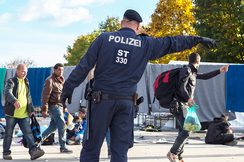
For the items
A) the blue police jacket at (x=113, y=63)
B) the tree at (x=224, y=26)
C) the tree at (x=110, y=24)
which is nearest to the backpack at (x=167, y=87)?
the blue police jacket at (x=113, y=63)

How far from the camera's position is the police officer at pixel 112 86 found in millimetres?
3105

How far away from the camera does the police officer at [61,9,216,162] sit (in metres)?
3.11

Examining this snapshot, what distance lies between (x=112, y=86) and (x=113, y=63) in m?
0.23

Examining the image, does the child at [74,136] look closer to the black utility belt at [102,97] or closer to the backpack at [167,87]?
the backpack at [167,87]

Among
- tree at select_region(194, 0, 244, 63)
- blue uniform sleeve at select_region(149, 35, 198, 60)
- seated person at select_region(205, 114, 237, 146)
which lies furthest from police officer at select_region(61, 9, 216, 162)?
tree at select_region(194, 0, 244, 63)

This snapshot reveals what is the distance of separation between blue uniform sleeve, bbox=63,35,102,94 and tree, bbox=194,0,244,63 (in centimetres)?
2062

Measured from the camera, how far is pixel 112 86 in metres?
3.13

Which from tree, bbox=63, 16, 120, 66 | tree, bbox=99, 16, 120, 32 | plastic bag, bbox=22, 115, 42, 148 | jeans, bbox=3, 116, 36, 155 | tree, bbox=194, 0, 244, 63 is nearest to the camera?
jeans, bbox=3, 116, 36, 155

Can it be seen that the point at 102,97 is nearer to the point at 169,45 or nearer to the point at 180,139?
the point at 169,45

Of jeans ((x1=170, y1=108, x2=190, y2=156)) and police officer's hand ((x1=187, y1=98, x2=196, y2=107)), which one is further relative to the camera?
jeans ((x1=170, y1=108, x2=190, y2=156))

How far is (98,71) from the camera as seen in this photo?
3195mm

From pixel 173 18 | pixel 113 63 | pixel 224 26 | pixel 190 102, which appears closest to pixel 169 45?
pixel 113 63

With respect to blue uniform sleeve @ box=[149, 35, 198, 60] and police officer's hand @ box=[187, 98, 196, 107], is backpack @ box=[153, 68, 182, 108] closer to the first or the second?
police officer's hand @ box=[187, 98, 196, 107]

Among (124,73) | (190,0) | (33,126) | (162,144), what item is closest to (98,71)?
(124,73)
